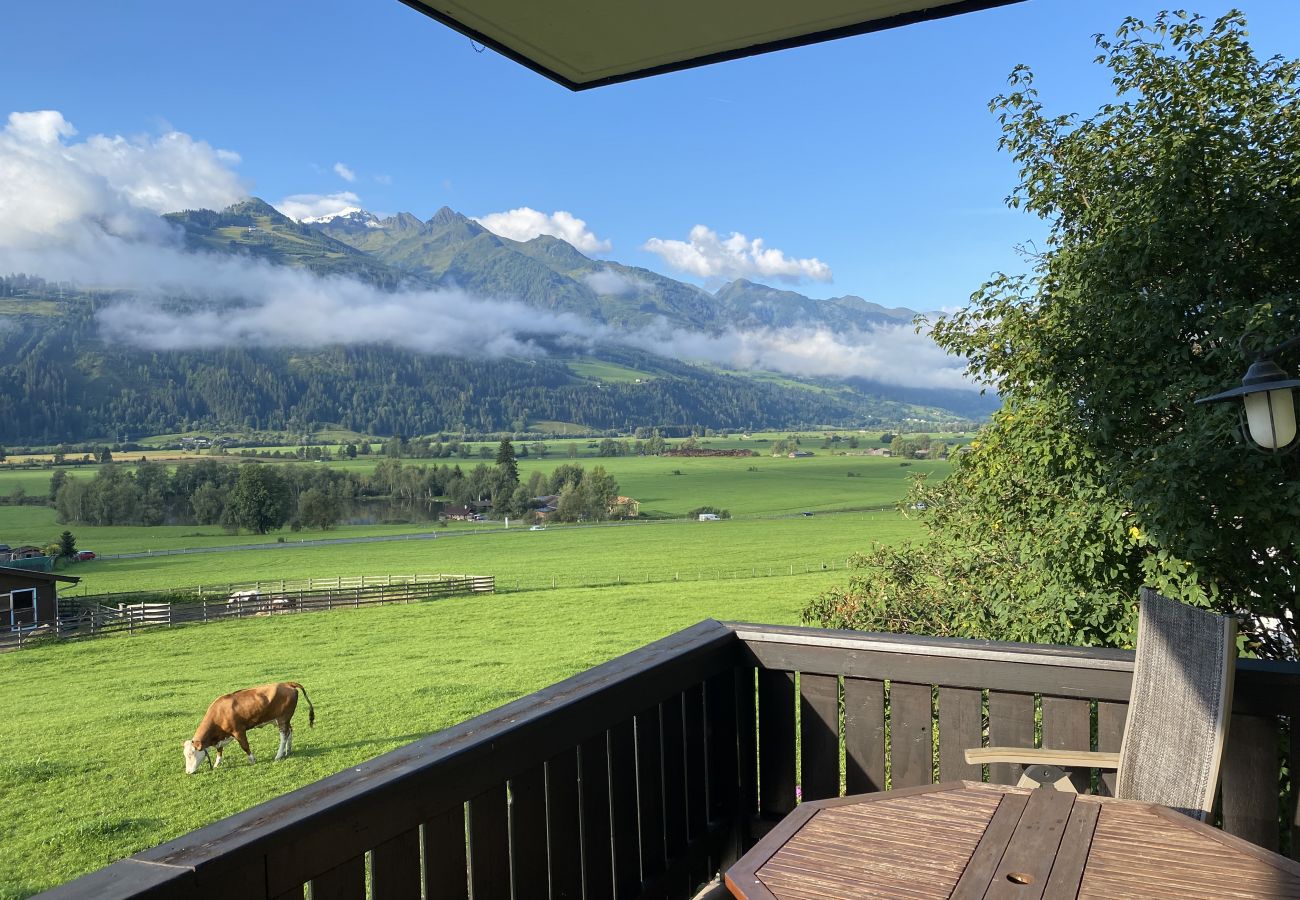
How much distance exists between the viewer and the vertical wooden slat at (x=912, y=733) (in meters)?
2.00

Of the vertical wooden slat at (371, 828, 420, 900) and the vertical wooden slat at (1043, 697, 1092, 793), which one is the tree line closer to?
the vertical wooden slat at (1043, 697, 1092, 793)

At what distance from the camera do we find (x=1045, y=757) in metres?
1.72

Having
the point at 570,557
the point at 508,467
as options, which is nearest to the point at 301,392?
the point at 508,467

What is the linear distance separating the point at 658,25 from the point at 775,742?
5.34 ft

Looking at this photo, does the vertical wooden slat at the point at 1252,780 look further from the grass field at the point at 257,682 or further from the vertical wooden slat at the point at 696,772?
the grass field at the point at 257,682

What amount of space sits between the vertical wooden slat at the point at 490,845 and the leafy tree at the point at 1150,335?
10.5ft

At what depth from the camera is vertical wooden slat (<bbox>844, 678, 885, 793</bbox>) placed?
2.03 meters

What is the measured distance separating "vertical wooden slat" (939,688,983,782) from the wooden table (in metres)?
0.50

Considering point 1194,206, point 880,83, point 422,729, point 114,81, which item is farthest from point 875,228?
point 1194,206

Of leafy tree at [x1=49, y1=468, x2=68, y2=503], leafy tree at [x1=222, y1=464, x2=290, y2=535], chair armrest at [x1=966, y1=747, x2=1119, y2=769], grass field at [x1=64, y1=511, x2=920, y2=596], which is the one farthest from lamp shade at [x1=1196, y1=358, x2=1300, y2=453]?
leafy tree at [x1=49, y1=468, x2=68, y2=503]

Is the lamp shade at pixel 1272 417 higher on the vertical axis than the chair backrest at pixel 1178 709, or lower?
higher

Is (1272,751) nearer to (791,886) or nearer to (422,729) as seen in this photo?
(791,886)

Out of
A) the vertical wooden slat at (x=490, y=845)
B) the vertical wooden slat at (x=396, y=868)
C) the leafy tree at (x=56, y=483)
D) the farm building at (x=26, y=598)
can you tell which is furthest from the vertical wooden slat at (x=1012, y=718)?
the leafy tree at (x=56, y=483)

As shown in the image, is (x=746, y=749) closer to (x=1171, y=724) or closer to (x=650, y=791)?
(x=650, y=791)
